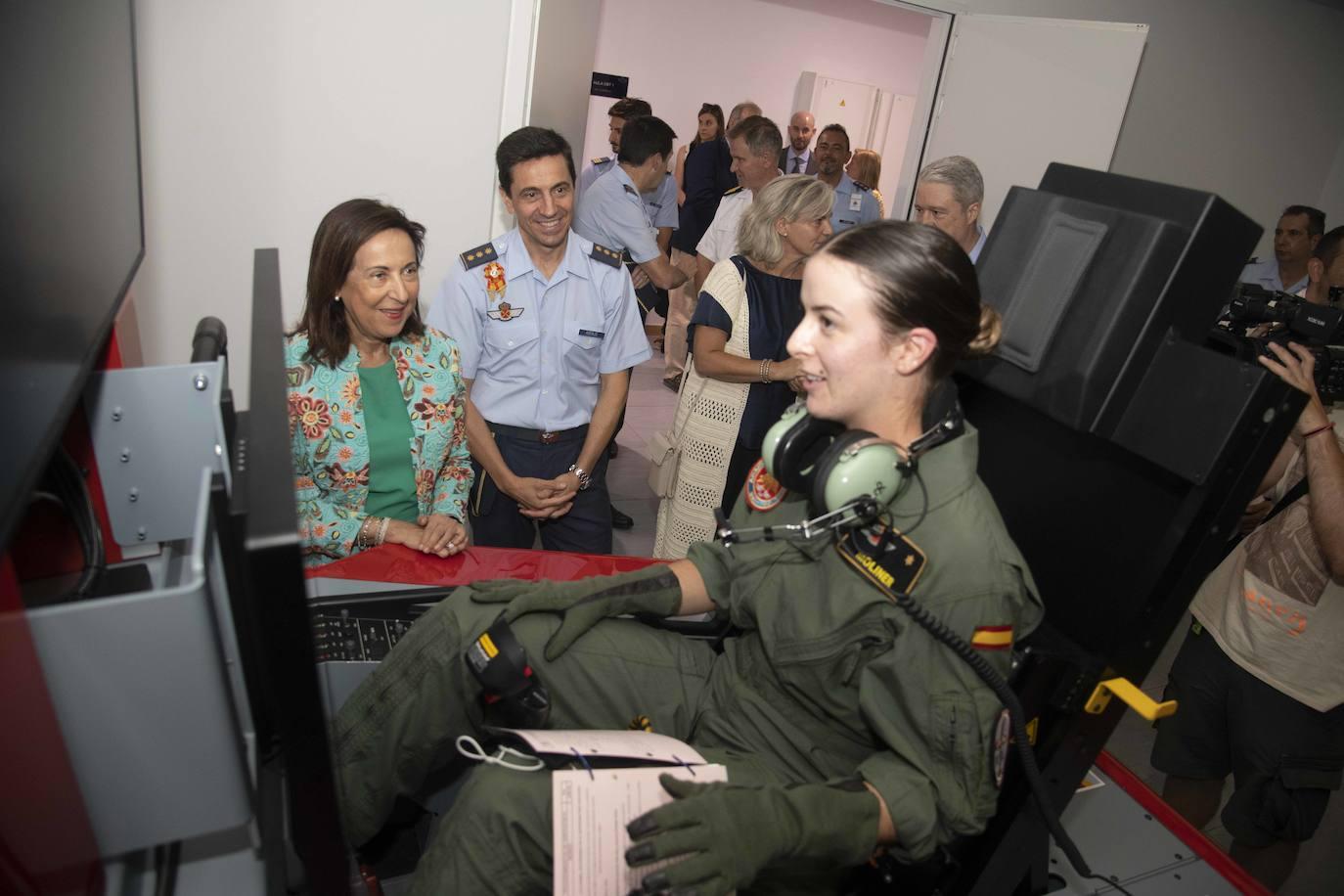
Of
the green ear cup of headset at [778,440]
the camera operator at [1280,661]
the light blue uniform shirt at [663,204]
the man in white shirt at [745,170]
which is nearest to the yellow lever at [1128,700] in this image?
the green ear cup of headset at [778,440]

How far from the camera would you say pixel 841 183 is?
559 centimetres

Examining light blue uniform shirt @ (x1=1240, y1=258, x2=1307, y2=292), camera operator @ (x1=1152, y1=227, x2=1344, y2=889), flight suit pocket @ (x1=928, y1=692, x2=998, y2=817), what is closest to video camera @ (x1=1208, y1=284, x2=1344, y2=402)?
camera operator @ (x1=1152, y1=227, x2=1344, y2=889)

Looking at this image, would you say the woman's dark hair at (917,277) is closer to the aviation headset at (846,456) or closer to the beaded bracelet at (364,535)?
the aviation headset at (846,456)

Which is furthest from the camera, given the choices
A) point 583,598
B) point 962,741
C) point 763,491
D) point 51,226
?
point 763,491

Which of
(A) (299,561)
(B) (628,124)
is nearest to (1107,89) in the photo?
(B) (628,124)

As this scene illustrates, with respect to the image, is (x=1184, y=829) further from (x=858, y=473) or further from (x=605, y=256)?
→ (x=605, y=256)

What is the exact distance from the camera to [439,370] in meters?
2.00

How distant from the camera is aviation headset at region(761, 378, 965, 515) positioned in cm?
123

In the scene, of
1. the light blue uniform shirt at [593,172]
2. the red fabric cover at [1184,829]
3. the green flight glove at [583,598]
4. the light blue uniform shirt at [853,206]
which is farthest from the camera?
the light blue uniform shirt at [853,206]

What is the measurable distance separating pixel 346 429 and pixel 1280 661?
205cm

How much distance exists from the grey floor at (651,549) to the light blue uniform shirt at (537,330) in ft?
4.20

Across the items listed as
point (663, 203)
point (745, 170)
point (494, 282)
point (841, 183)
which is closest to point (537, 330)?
point (494, 282)

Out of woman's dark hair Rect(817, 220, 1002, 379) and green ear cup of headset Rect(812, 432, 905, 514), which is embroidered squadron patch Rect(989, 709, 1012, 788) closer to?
A: green ear cup of headset Rect(812, 432, 905, 514)

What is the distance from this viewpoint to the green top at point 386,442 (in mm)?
1919
